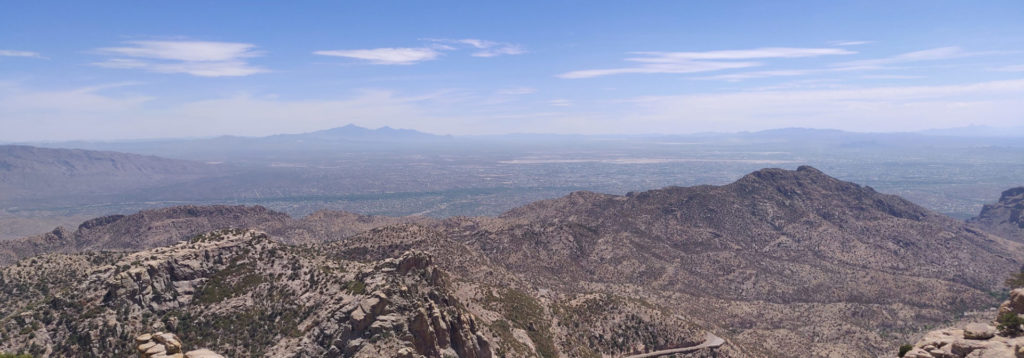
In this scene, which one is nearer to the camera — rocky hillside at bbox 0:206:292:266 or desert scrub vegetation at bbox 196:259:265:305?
desert scrub vegetation at bbox 196:259:265:305

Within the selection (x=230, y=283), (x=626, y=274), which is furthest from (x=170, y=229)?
(x=626, y=274)

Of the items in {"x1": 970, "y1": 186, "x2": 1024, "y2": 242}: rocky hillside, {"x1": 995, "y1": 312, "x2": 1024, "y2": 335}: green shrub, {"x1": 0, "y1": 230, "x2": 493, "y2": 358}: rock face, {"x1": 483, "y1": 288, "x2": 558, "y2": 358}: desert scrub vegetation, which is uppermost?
{"x1": 995, "y1": 312, "x2": 1024, "y2": 335}: green shrub

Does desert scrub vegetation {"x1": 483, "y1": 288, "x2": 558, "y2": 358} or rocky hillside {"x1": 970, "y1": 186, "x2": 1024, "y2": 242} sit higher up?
desert scrub vegetation {"x1": 483, "y1": 288, "x2": 558, "y2": 358}

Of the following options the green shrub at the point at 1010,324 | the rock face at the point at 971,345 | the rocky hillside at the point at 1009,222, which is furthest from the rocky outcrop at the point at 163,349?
the rocky hillside at the point at 1009,222

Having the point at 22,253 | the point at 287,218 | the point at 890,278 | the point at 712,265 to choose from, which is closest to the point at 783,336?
the point at 712,265

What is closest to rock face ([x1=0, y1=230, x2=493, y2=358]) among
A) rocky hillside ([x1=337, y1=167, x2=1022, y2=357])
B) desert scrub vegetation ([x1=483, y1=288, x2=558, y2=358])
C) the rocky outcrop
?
desert scrub vegetation ([x1=483, y1=288, x2=558, y2=358])

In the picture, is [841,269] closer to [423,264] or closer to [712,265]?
[712,265]

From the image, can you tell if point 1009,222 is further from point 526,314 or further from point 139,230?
point 139,230

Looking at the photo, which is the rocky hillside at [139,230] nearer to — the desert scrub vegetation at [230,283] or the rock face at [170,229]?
the rock face at [170,229]

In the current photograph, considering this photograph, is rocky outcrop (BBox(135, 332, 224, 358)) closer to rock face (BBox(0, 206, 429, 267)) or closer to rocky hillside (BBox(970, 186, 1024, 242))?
rock face (BBox(0, 206, 429, 267))
